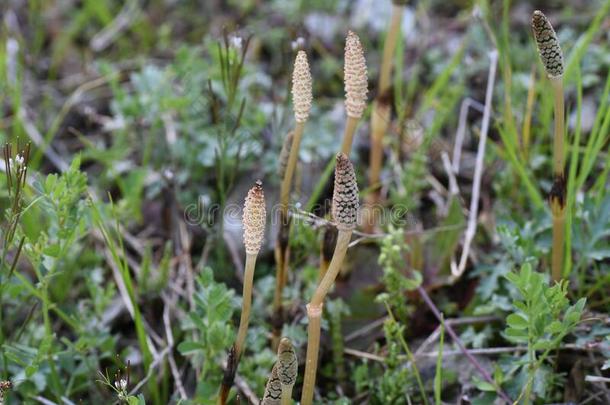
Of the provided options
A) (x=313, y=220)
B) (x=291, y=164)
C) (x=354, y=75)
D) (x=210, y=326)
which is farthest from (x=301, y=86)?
(x=210, y=326)

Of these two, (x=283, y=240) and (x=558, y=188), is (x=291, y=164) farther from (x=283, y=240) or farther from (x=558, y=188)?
(x=558, y=188)

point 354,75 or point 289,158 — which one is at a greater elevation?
point 354,75

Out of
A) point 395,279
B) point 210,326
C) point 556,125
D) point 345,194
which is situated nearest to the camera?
point 345,194

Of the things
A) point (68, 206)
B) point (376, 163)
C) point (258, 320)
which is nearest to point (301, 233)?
point (258, 320)

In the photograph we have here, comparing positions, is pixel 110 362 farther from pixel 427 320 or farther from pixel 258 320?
Result: pixel 427 320

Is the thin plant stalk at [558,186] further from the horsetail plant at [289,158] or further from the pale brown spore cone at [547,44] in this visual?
the horsetail plant at [289,158]

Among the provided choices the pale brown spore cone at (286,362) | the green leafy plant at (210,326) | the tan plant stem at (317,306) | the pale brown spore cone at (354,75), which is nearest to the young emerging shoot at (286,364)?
the pale brown spore cone at (286,362)
